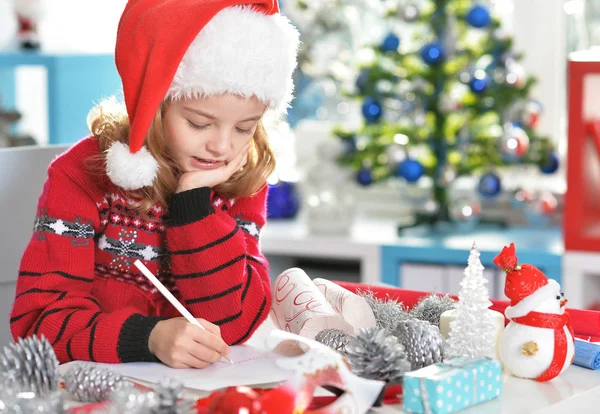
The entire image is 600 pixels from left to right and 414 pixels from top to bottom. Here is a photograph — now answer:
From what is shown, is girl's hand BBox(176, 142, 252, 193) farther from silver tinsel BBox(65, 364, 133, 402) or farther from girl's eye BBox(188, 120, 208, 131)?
silver tinsel BBox(65, 364, 133, 402)

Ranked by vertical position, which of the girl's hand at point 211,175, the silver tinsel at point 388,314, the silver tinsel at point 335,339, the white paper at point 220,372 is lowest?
the white paper at point 220,372

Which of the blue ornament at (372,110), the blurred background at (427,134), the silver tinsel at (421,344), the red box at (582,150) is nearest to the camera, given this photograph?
the silver tinsel at (421,344)

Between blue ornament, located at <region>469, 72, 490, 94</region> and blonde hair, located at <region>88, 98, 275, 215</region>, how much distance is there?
55.5 inches

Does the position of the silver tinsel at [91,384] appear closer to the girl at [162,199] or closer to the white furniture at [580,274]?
the girl at [162,199]

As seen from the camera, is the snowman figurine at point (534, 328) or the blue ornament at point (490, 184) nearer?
the snowman figurine at point (534, 328)

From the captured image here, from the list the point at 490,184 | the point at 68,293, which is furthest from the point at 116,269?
the point at 490,184

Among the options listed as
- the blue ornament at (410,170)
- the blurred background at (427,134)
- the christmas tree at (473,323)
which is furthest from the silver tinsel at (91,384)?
the blue ornament at (410,170)

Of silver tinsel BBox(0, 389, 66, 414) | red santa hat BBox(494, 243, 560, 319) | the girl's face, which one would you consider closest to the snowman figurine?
red santa hat BBox(494, 243, 560, 319)

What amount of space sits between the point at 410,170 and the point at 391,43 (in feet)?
1.21

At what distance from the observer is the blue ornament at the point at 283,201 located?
310 cm

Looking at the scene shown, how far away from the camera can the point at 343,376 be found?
94 centimetres

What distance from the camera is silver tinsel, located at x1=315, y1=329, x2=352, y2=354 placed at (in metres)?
1.12

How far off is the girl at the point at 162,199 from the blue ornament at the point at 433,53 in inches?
57.7

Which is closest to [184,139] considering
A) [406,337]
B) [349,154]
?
[406,337]
